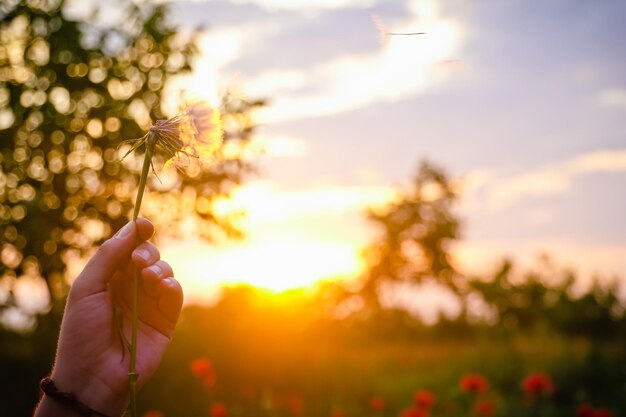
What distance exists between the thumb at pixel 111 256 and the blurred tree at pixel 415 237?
1363 inches

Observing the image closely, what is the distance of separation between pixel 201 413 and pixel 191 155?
8024 millimetres

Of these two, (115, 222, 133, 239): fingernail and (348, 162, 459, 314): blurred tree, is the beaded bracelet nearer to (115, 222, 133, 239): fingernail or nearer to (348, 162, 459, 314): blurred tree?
(115, 222, 133, 239): fingernail

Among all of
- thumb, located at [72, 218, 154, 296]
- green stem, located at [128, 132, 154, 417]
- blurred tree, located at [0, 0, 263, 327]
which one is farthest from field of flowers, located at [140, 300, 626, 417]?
green stem, located at [128, 132, 154, 417]

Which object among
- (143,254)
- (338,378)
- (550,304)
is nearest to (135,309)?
(143,254)

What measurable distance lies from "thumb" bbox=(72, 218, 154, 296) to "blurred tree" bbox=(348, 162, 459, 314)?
34.6m

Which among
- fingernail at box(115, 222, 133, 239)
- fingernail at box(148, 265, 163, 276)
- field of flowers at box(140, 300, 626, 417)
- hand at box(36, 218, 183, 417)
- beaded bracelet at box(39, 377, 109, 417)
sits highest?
fingernail at box(115, 222, 133, 239)

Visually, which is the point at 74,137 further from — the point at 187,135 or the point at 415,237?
the point at 415,237

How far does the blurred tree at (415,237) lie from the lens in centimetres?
3606

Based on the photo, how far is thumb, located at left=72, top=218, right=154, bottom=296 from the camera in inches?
65.2

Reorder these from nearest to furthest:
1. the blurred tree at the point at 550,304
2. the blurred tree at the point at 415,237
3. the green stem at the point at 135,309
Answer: the green stem at the point at 135,309 < the blurred tree at the point at 550,304 < the blurred tree at the point at 415,237

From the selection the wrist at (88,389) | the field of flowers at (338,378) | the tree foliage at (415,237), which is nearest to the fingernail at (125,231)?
the wrist at (88,389)

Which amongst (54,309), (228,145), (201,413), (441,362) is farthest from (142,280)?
(441,362)

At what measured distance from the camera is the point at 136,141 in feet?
5.04

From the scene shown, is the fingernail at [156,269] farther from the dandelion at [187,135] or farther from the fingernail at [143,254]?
the dandelion at [187,135]
